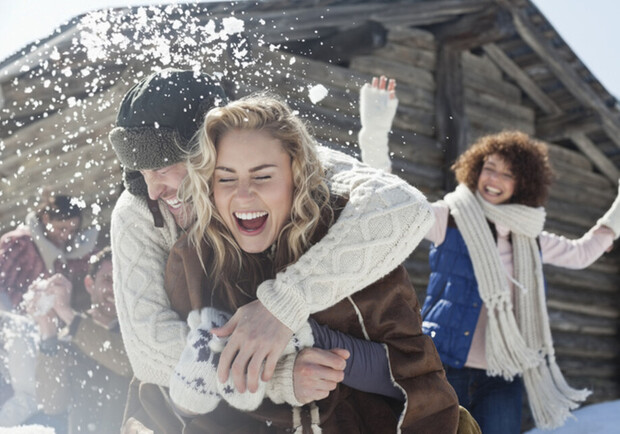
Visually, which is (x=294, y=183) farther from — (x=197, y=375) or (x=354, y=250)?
(x=197, y=375)

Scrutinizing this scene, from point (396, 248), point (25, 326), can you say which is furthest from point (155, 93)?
point (25, 326)

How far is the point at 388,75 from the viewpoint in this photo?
18.3 ft

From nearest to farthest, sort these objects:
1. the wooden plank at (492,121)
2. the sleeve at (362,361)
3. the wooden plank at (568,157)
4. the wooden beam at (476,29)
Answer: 1. the sleeve at (362,361)
2. the wooden beam at (476,29)
3. the wooden plank at (492,121)
4. the wooden plank at (568,157)

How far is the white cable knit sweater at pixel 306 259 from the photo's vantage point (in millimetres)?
1408

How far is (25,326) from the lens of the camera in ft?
10.8

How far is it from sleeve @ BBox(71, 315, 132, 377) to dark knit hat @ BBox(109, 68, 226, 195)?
1202 millimetres

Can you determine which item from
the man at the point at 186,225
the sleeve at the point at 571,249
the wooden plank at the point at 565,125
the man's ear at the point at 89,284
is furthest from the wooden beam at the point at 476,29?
the man at the point at 186,225

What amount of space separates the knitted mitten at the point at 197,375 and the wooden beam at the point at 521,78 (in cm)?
555

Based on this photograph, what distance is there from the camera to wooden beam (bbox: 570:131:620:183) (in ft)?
22.1

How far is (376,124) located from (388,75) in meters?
3.39

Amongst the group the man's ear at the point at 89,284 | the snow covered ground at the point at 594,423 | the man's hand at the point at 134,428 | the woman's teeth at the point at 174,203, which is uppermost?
the woman's teeth at the point at 174,203

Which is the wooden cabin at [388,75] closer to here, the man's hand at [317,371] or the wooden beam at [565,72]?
the wooden beam at [565,72]

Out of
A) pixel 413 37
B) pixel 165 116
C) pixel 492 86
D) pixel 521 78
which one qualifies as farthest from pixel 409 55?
pixel 165 116

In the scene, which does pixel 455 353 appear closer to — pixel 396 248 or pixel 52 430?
pixel 396 248
